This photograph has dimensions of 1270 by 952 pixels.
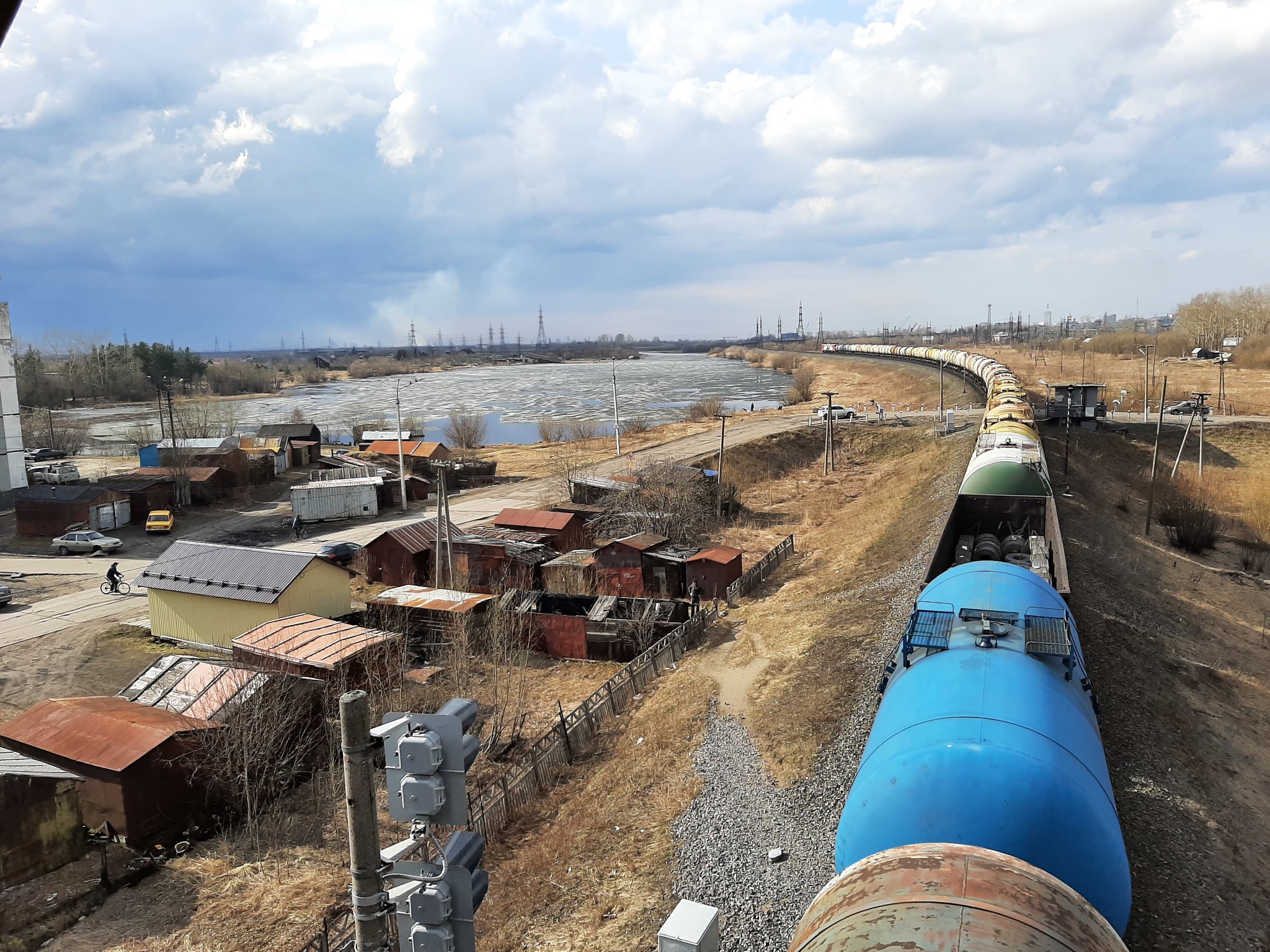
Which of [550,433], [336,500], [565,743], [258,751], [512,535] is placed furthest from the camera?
[550,433]

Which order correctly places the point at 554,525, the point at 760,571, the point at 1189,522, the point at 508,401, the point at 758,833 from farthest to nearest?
1. the point at 508,401
2. the point at 554,525
3. the point at 1189,522
4. the point at 760,571
5. the point at 758,833

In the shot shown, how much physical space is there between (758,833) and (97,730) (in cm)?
1365

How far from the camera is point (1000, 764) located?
278 inches

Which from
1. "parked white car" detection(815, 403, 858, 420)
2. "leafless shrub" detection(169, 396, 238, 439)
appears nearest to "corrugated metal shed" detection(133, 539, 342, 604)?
"leafless shrub" detection(169, 396, 238, 439)

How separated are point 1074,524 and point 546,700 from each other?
21715 mm

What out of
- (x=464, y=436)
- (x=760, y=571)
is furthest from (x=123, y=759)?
(x=464, y=436)

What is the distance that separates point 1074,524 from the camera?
1248 inches

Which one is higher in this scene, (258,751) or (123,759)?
(123,759)

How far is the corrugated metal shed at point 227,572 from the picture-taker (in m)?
26.0

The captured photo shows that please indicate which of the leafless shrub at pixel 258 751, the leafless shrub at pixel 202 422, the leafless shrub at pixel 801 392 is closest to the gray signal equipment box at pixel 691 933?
the leafless shrub at pixel 258 751

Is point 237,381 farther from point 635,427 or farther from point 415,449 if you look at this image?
point 415,449

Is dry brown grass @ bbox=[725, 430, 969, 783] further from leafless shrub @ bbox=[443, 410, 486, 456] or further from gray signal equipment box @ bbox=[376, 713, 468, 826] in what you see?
leafless shrub @ bbox=[443, 410, 486, 456]

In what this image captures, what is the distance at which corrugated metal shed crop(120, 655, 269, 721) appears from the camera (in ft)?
59.7

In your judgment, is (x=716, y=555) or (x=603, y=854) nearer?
(x=603, y=854)
